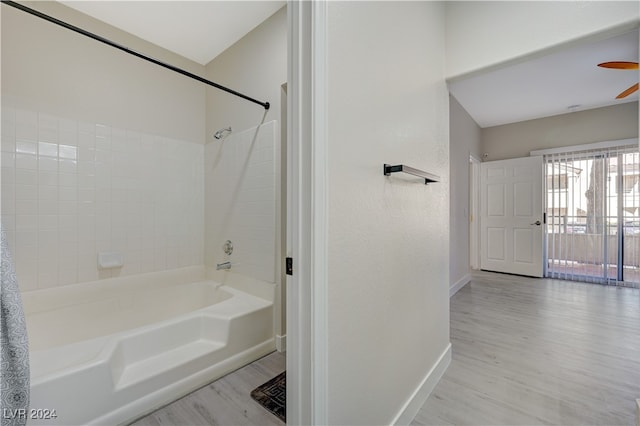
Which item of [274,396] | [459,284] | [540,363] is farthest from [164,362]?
[459,284]

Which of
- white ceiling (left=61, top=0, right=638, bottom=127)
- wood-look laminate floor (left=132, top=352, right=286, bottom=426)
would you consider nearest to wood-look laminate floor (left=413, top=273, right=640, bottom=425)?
wood-look laminate floor (left=132, top=352, right=286, bottom=426)

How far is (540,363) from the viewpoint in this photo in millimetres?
1946

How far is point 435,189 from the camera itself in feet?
5.70

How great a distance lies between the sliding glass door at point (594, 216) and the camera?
12.3 feet

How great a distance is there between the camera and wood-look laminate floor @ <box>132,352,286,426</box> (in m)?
1.44

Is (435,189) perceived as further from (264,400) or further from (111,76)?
(111,76)

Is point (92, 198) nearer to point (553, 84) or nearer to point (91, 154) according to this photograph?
point (91, 154)

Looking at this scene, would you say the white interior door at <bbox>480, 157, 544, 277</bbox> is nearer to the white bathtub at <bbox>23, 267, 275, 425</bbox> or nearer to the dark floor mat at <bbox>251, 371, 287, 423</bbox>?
the white bathtub at <bbox>23, 267, 275, 425</bbox>

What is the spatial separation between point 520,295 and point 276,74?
3792 mm

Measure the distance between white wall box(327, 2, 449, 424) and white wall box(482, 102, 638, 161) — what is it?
3800 mm

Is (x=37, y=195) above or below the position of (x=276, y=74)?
below

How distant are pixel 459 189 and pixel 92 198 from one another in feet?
13.4

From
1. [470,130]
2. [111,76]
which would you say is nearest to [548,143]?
[470,130]

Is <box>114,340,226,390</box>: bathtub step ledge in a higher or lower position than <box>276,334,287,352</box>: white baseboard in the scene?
higher
